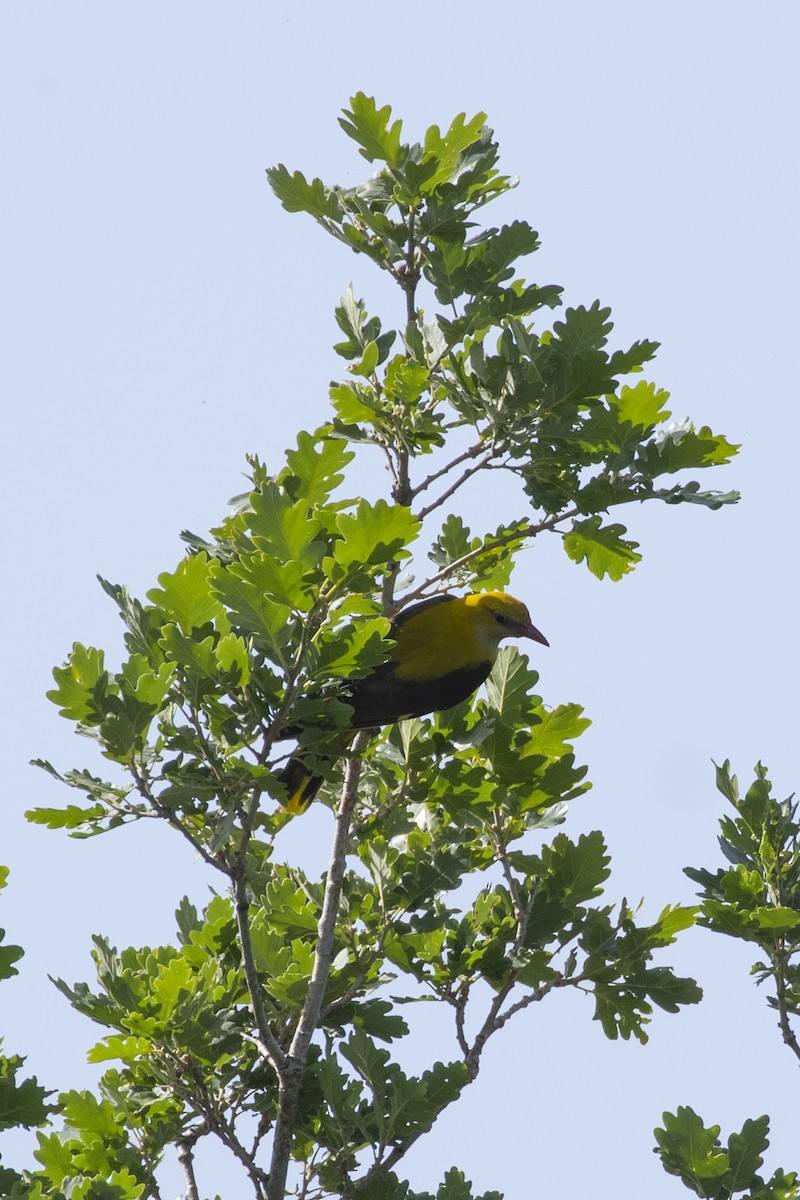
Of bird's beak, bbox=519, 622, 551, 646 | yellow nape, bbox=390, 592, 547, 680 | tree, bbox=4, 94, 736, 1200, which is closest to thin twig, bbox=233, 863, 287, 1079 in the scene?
tree, bbox=4, 94, 736, 1200

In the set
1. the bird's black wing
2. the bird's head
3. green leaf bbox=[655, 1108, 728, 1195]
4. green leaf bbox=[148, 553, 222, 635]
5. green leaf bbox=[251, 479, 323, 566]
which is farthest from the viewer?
the bird's head

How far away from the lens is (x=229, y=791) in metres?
3.58

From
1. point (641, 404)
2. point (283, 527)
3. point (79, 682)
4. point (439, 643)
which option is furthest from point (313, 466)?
point (439, 643)

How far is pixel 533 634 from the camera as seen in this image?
5906 mm

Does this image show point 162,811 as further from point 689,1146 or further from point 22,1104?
point 689,1146

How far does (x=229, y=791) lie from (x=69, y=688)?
496mm

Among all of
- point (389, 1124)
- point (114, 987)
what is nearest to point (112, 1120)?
point (114, 987)

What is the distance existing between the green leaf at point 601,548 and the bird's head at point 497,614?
3.16 ft

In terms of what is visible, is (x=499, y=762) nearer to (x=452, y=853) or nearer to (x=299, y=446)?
(x=452, y=853)

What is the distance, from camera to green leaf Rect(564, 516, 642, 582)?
4547 mm

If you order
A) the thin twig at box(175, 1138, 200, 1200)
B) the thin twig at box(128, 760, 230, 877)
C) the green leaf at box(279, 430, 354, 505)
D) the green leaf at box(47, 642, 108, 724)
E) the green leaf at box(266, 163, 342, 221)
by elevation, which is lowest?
the thin twig at box(175, 1138, 200, 1200)

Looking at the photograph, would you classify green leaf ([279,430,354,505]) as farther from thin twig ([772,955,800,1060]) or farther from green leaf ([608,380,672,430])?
thin twig ([772,955,800,1060])

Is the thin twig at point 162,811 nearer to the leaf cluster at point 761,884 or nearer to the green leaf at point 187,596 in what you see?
the green leaf at point 187,596

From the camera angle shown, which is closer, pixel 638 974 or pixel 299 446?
pixel 299 446
